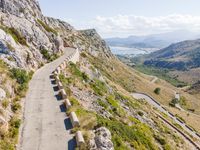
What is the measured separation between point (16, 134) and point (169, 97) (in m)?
149

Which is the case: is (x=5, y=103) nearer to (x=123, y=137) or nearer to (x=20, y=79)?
(x=20, y=79)

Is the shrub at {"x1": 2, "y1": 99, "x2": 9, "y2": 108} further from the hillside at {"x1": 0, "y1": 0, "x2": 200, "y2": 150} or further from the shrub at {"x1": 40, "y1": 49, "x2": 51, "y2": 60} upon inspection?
the shrub at {"x1": 40, "y1": 49, "x2": 51, "y2": 60}

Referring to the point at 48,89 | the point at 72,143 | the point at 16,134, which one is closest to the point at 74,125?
the point at 72,143

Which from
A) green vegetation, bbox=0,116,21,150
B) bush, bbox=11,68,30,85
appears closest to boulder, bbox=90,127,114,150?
green vegetation, bbox=0,116,21,150

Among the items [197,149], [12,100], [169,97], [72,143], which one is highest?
[12,100]

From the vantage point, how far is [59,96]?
29.8 meters

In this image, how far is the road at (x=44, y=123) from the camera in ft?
62.1

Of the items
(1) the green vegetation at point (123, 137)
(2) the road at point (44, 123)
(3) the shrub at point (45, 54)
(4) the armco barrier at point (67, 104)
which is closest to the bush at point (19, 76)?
(2) the road at point (44, 123)

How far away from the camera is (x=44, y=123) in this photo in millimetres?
22109

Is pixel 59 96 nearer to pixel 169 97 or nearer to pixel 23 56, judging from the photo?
pixel 23 56

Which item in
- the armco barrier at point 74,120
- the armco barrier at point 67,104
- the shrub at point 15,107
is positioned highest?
the shrub at point 15,107

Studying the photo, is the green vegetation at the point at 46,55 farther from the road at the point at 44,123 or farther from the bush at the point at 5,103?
the bush at the point at 5,103

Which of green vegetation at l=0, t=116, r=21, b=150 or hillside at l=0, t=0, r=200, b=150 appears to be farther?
hillside at l=0, t=0, r=200, b=150

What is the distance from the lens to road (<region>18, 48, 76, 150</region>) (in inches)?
745
